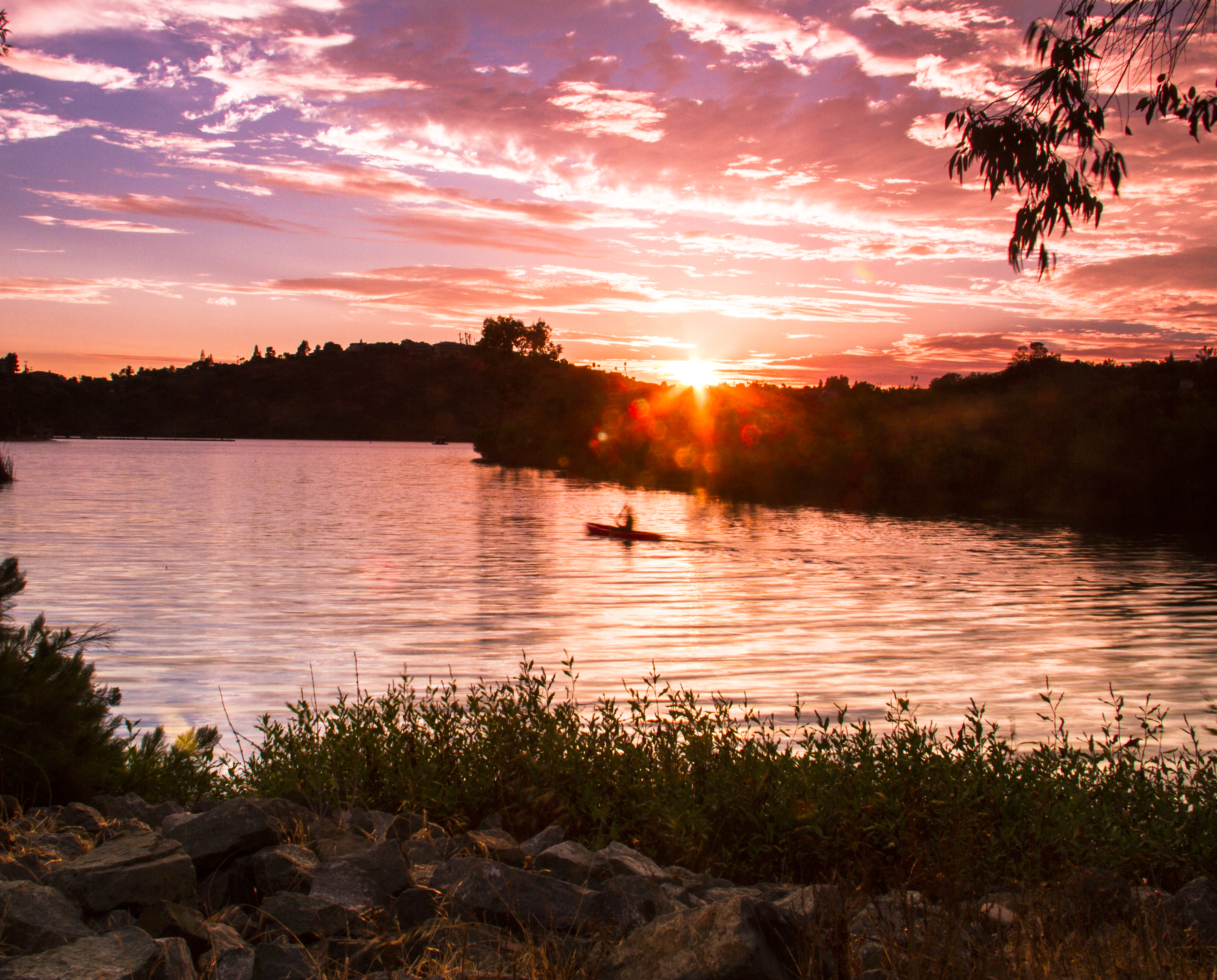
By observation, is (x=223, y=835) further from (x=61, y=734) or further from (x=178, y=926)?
(x=61, y=734)

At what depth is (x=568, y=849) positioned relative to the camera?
5.31 meters

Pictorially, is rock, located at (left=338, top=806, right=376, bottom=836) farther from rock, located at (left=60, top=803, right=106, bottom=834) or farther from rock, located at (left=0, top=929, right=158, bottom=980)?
rock, located at (left=0, top=929, right=158, bottom=980)

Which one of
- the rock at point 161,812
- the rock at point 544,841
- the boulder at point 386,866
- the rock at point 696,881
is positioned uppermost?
the boulder at point 386,866

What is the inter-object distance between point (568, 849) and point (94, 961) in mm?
2544

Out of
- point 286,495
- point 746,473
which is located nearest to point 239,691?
point 286,495

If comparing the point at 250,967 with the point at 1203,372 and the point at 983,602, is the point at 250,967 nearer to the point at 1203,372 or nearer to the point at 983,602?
the point at 983,602

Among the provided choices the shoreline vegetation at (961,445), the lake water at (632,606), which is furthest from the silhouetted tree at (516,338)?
the lake water at (632,606)

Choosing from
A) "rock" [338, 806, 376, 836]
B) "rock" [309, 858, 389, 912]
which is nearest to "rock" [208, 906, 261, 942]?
"rock" [309, 858, 389, 912]

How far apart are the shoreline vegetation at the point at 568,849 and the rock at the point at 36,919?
1 cm

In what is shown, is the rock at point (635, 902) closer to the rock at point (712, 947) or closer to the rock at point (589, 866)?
the rock at point (589, 866)

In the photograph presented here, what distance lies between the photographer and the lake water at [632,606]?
560 inches

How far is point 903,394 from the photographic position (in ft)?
291

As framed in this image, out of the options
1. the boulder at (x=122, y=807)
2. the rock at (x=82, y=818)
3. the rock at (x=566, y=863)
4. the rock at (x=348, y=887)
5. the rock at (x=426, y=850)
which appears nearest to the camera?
the rock at (x=348, y=887)

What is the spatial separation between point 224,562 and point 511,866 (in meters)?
25.4
